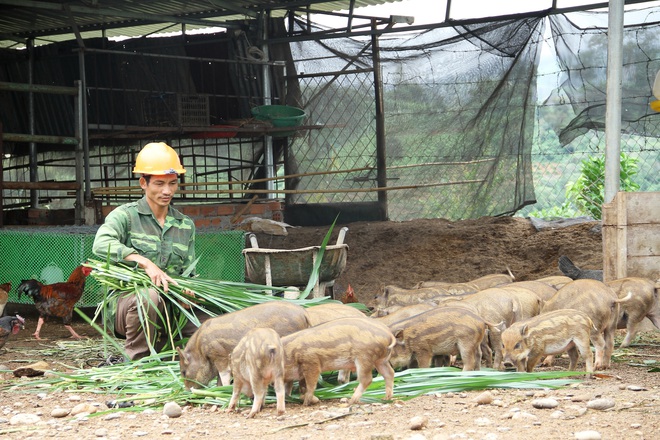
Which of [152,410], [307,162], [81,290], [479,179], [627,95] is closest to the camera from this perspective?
[152,410]

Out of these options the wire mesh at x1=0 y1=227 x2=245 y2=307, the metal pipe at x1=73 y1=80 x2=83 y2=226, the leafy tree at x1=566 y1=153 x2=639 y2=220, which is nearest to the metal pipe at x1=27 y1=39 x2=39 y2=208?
the metal pipe at x1=73 y1=80 x2=83 y2=226

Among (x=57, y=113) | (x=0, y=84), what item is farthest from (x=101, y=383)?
(x=57, y=113)

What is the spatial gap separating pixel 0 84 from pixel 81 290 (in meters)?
3.32

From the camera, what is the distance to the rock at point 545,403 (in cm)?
477

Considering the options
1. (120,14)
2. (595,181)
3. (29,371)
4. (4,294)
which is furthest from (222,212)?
(29,371)

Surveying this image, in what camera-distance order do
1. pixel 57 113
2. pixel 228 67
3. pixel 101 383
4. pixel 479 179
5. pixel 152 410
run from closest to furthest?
pixel 152 410 → pixel 101 383 → pixel 479 179 → pixel 228 67 → pixel 57 113

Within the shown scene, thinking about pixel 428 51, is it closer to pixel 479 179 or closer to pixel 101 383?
pixel 479 179

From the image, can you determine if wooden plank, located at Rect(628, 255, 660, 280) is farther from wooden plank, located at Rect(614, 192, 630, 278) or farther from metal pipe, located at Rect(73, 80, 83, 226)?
metal pipe, located at Rect(73, 80, 83, 226)

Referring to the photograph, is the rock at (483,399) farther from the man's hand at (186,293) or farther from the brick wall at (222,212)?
the brick wall at (222,212)

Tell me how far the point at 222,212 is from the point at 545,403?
834 cm

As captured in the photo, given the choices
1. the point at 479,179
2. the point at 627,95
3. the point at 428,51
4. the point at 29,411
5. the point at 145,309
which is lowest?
the point at 29,411

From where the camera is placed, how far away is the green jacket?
247 inches

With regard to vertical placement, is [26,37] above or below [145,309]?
above

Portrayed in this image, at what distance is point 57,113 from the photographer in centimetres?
1584
